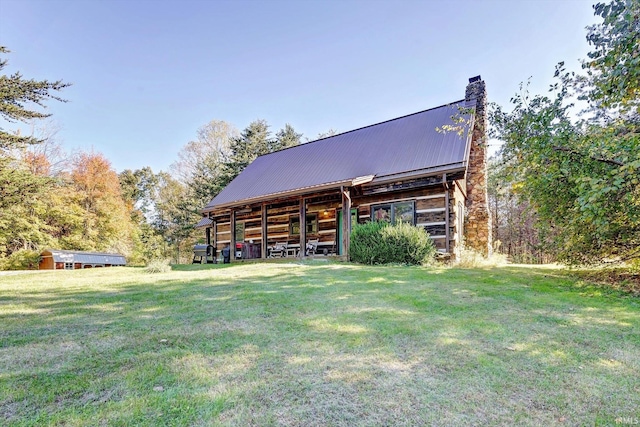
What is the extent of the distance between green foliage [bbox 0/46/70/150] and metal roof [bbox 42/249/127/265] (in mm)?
10008

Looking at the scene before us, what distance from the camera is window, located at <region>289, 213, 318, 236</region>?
A: 15.7 metres

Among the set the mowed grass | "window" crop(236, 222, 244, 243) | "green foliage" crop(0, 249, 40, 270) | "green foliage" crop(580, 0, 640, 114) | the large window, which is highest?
"green foliage" crop(580, 0, 640, 114)

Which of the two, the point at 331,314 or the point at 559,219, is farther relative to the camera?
the point at 559,219

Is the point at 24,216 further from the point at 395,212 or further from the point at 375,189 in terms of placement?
the point at 395,212

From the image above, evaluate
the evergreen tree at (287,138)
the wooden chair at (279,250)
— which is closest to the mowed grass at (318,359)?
the wooden chair at (279,250)

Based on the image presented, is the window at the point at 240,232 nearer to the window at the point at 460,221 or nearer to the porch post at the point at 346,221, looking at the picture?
the porch post at the point at 346,221

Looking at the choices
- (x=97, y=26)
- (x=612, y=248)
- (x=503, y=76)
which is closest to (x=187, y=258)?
(x=97, y=26)

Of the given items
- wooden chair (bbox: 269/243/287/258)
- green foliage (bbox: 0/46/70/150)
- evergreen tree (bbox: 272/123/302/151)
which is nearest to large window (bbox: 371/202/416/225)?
wooden chair (bbox: 269/243/287/258)

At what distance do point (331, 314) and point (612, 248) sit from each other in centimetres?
738

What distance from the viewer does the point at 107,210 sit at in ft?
83.2

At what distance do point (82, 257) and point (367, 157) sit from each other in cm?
1721

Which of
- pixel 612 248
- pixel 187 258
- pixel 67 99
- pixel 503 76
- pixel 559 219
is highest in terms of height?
pixel 503 76

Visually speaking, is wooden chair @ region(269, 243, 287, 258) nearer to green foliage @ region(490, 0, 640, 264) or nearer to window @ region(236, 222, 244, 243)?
window @ region(236, 222, 244, 243)

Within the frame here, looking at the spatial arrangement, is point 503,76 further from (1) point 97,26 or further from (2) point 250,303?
(1) point 97,26
